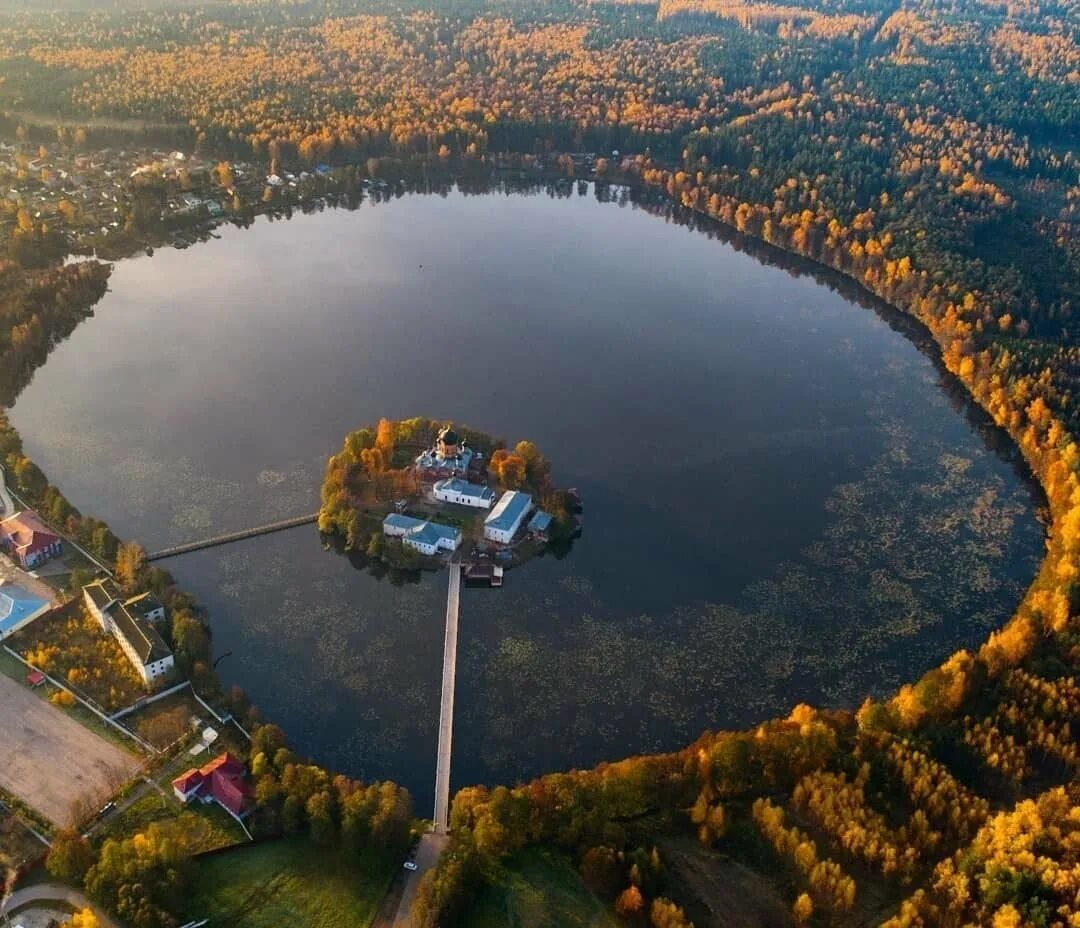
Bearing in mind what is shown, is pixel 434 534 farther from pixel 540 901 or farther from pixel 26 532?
pixel 540 901

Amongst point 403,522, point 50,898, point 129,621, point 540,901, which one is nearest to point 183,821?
point 50,898

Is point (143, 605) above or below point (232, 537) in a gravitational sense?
above

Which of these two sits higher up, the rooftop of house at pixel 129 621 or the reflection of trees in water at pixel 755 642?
the rooftop of house at pixel 129 621

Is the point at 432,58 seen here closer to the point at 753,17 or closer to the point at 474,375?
the point at 753,17

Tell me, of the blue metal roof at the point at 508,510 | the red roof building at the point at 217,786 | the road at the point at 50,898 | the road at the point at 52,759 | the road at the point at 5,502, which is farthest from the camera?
the road at the point at 5,502

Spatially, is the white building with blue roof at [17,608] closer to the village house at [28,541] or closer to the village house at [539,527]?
the village house at [28,541]

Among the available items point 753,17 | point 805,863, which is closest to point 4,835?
point 805,863

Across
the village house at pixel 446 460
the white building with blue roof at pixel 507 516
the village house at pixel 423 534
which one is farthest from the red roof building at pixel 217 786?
the village house at pixel 446 460
